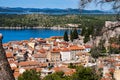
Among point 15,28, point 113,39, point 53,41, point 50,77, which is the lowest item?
point 15,28

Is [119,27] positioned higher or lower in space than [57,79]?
higher

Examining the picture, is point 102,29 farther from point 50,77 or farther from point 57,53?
point 57,53

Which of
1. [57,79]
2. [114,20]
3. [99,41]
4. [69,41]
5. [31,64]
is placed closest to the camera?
[99,41]

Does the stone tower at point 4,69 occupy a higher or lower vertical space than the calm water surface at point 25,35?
higher

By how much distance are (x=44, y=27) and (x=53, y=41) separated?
4330 centimetres

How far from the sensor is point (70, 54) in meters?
33.2

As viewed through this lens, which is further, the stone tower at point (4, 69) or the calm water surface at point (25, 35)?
the calm water surface at point (25, 35)

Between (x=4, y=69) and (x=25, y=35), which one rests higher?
(x=4, y=69)

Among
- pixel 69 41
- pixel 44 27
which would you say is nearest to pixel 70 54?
pixel 69 41

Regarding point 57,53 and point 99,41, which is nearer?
point 99,41

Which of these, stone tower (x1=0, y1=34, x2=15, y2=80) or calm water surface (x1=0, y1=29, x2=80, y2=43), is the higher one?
stone tower (x1=0, y1=34, x2=15, y2=80)

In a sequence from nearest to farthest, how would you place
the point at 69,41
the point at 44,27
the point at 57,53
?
the point at 57,53, the point at 69,41, the point at 44,27

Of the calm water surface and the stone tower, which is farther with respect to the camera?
the calm water surface

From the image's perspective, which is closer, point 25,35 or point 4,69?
point 4,69
